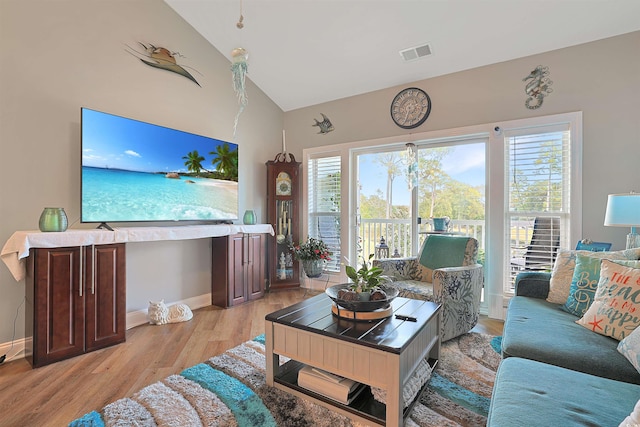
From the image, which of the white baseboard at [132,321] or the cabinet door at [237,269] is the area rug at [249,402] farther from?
the cabinet door at [237,269]

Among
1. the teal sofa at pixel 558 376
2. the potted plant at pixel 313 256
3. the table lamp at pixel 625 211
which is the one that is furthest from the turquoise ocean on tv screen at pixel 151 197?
the table lamp at pixel 625 211

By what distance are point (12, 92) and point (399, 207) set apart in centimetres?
374

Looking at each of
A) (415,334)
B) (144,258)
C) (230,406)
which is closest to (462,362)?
(415,334)

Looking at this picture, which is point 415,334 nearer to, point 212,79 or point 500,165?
point 500,165

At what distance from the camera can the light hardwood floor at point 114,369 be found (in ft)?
5.53

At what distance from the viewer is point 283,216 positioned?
14.2ft

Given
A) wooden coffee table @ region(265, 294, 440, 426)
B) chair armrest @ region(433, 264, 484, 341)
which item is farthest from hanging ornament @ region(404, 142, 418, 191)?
wooden coffee table @ region(265, 294, 440, 426)

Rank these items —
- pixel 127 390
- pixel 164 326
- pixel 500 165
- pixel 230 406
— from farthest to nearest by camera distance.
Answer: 1. pixel 500 165
2. pixel 164 326
3. pixel 127 390
4. pixel 230 406

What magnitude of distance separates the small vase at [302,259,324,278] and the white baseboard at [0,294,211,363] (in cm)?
125

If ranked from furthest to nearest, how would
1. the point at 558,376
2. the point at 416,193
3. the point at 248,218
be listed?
the point at 248,218 → the point at 416,193 → the point at 558,376

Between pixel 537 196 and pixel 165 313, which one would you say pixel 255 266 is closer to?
pixel 165 313

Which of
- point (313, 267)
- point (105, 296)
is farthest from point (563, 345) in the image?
point (105, 296)

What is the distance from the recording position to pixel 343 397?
1.53 metres

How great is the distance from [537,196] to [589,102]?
91 cm
